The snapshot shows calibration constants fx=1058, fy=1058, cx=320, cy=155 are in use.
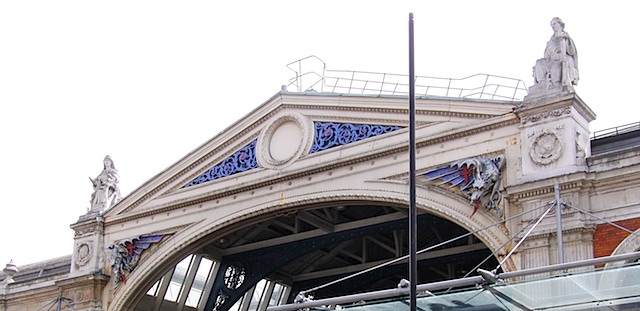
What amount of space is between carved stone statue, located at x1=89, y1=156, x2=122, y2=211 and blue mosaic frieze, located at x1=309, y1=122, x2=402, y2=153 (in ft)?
29.4

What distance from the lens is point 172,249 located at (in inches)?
1318

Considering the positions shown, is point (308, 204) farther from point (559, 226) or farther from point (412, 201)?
point (412, 201)

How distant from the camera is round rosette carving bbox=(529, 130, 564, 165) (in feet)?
82.9

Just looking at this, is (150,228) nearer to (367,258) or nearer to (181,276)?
(181,276)

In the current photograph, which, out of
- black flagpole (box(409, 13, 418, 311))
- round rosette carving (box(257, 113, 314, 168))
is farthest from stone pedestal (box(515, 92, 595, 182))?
black flagpole (box(409, 13, 418, 311))

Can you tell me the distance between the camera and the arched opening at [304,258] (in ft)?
112

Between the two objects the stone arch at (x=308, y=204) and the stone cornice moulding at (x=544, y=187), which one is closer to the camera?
the stone cornice moulding at (x=544, y=187)

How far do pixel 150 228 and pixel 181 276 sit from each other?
334cm

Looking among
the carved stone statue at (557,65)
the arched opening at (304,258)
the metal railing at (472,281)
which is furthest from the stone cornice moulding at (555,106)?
the arched opening at (304,258)

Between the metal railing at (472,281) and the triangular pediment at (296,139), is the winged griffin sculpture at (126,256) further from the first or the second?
the metal railing at (472,281)

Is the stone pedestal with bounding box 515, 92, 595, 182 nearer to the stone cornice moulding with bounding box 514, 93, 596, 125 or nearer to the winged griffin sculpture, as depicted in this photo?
the stone cornice moulding with bounding box 514, 93, 596, 125

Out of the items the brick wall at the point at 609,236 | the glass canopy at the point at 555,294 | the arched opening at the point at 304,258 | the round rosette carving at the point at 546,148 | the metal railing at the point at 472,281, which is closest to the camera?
the metal railing at the point at 472,281

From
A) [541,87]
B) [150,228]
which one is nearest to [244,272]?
[150,228]

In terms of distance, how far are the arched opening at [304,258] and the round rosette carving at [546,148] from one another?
6957 mm
